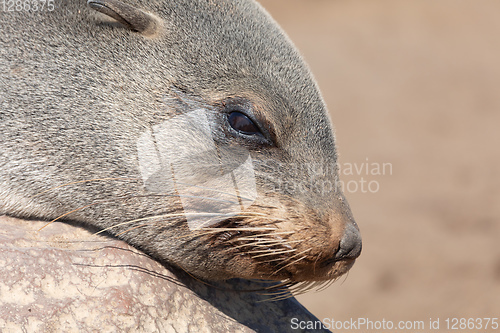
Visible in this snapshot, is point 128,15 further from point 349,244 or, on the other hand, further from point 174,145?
point 349,244

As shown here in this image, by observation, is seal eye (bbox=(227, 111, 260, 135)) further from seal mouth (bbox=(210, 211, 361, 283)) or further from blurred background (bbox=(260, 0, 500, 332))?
blurred background (bbox=(260, 0, 500, 332))

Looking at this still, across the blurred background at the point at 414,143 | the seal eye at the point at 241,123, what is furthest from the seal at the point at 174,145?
the blurred background at the point at 414,143

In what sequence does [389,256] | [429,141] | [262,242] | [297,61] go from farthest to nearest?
[429,141] → [389,256] → [297,61] → [262,242]

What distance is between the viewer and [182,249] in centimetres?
350

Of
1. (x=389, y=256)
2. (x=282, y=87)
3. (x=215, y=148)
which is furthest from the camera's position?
(x=389, y=256)

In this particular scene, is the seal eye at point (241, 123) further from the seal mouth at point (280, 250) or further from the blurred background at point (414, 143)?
the blurred background at point (414, 143)

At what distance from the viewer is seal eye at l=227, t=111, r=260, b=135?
3609 mm

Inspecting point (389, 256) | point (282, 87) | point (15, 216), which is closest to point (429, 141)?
point (389, 256)

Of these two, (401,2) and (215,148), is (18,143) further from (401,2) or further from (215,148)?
(401,2)

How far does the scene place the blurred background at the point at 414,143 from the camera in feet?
32.4

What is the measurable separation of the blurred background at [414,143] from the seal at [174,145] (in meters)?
4.08

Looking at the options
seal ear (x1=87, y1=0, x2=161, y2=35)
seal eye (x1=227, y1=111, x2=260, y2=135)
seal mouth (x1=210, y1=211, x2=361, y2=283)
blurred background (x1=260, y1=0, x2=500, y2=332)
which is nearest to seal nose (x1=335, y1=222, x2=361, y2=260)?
seal mouth (x1=210, y1=211, x2=361, y2=283)

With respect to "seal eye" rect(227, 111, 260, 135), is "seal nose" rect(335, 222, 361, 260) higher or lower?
lower

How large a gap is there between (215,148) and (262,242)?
694 mm
